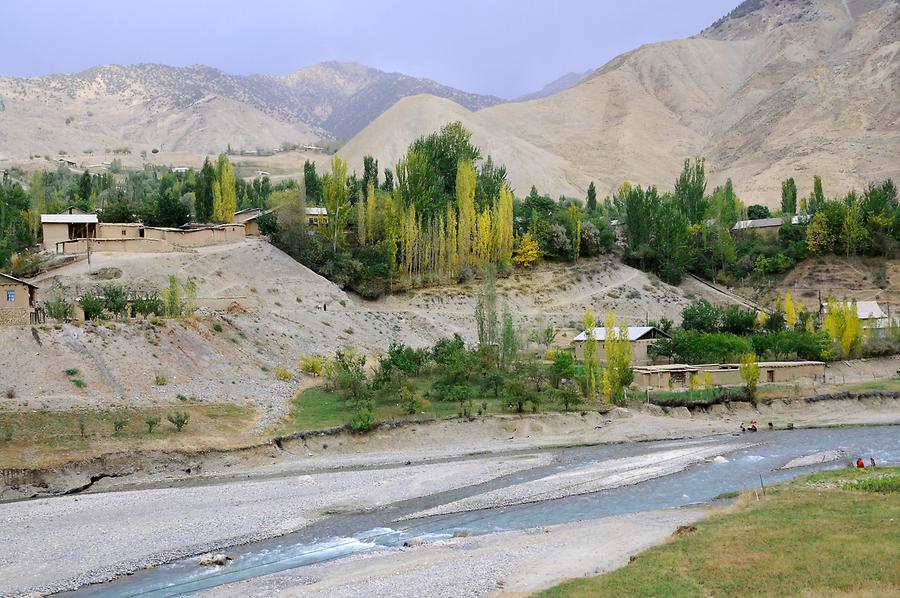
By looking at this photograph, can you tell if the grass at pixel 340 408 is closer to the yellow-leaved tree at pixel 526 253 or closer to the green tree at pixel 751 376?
the green tree at pixel 751 376

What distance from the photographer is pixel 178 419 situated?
35000 mm

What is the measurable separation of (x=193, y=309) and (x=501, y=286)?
29.4 metres

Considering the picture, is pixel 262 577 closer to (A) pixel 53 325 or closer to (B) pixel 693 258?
(A) pixel 53 325

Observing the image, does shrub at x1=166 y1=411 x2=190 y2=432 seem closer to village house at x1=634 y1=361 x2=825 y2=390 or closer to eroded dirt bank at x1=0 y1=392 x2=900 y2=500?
eroded dirt bank at x1=0 y1=392 x2=900 y2=500

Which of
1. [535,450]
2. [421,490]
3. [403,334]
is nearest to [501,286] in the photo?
[403,334]

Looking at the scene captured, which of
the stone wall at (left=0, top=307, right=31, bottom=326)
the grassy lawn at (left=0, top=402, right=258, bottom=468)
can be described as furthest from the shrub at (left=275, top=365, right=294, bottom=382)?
the stone wall at (left=0, top=307, right=31, bottom=326)

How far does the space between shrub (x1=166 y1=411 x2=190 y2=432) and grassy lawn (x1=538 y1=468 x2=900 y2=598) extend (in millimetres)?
19728

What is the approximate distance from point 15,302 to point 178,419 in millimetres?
12146

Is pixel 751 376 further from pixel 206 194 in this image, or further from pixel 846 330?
pixel 206 194

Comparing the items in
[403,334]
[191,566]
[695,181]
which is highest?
[695,181]

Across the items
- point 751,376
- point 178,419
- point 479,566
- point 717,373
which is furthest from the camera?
point 717,373

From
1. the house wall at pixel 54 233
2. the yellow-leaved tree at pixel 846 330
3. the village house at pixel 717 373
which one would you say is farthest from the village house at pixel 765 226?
the house wall at pixel 54 233

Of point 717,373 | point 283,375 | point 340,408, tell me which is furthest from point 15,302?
point 717,373

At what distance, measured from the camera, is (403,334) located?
61781 mm
